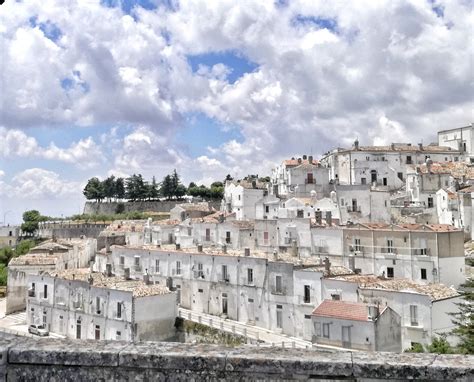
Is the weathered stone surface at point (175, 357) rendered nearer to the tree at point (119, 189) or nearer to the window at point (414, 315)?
the window at point (414, 315)

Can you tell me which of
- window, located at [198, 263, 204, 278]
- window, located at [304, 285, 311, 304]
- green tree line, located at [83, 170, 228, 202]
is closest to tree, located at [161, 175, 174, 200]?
green tree line, located at [83, 170, 228, 202]

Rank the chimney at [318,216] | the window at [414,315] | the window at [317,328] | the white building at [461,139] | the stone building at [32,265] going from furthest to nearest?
the white building at [461,139] → the stone building at [32,265] → the chimney at [318,216] → the window at [317,328] → the window at [414,315]

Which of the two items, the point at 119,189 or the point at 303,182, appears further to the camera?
the point at 119,189

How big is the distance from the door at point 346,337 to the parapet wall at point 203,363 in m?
25.5

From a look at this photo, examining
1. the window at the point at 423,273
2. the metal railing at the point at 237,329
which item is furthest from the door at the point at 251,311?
the window at the point at 423,273

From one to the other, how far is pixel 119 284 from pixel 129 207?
68457 millimetres

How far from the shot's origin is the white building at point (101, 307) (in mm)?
36469

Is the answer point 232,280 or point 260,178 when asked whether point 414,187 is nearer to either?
point 232,280

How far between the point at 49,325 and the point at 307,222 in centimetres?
2288

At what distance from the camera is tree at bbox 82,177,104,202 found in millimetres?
110919

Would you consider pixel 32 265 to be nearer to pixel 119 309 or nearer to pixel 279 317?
pixel 119 309

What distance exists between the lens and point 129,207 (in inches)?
4198

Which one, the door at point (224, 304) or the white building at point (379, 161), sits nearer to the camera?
the door at point (224, 304)

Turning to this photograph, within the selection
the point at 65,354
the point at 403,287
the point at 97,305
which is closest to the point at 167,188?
the point at 97,305
